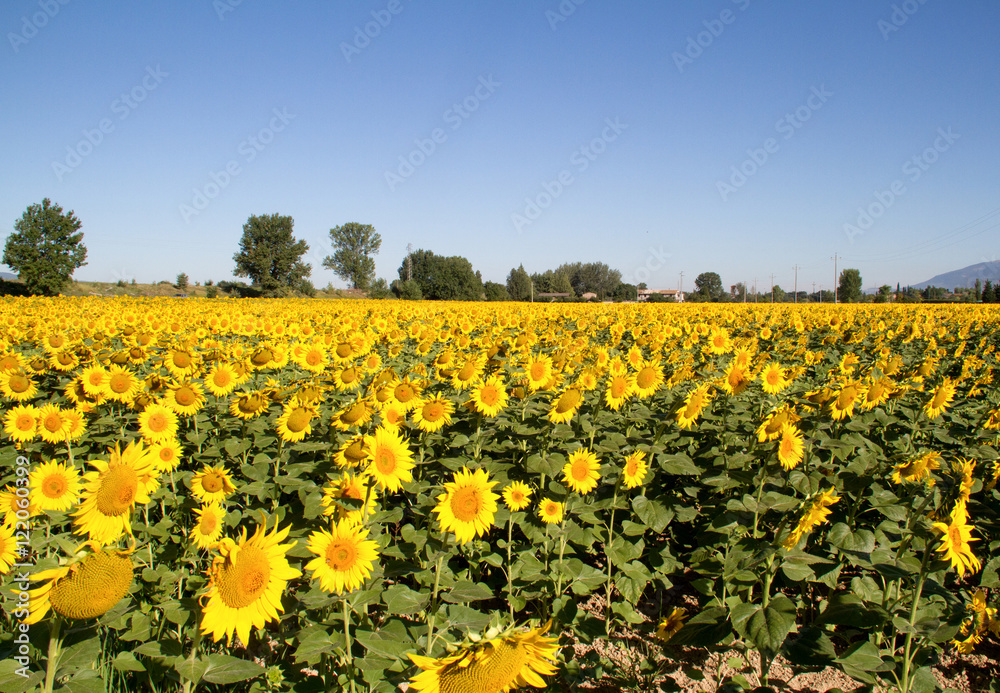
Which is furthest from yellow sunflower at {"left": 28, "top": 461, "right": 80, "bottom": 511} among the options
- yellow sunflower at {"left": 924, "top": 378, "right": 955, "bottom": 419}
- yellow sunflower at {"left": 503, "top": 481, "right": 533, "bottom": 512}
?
yellow sunflower at {"left": 924, "top": 378, "right": 955, "bottom": 419}

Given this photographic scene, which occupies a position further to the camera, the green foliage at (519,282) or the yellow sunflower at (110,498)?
the green foliage at (519,282)

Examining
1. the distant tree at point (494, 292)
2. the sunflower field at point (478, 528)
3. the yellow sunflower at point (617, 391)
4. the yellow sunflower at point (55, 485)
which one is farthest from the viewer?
the distant tree at point (494, 292)

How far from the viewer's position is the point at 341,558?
1807 mm

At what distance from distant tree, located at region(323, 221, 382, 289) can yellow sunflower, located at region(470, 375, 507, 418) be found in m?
99.3

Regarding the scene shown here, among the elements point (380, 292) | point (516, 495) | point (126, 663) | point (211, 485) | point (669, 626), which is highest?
point (380, 292)

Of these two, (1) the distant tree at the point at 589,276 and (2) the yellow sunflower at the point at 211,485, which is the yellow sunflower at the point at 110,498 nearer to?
(2) the yellow sunflower at the point at 211,485

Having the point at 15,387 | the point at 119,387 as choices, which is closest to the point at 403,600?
the point at 119,387

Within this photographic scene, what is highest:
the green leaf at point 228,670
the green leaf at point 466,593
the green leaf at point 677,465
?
the green leaf at point 677,465

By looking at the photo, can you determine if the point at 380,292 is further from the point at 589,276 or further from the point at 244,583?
the point at 589,276

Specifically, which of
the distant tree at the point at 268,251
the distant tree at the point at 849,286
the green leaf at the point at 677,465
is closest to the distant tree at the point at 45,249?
the distant tree at the point at 268,251

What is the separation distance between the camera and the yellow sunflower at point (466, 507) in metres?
2.10

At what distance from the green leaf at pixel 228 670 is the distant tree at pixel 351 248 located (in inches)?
3976

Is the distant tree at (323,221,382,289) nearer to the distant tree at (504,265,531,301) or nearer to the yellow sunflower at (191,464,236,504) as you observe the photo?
the distant tree at (504,265,531,301)

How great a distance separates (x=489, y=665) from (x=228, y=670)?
100cm
